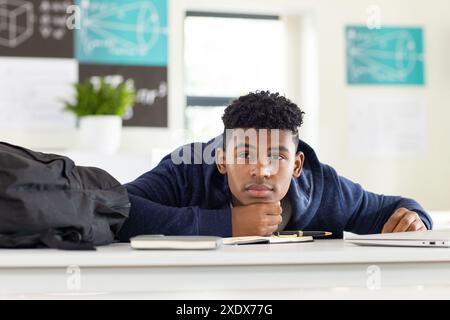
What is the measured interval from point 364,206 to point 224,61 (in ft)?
7.96

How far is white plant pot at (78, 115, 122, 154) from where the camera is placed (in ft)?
11.2

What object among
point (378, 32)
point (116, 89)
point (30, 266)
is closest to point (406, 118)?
point (378, 32)

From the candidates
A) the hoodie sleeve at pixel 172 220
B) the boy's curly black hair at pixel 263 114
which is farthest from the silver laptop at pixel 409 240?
the boy's curly black hair at pixel 263 114

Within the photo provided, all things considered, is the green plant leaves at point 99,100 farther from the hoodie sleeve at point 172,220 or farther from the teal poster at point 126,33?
the hoodie sleeve at point 172,220

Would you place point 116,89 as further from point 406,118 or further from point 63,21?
point 406,118

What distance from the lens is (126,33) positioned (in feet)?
12.5

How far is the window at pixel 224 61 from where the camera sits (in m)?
3.92

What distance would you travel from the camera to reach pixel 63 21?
12.1 ft

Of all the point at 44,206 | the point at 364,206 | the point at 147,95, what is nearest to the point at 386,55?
the point at 147,95

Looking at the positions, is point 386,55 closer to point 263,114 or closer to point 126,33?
point 126,33

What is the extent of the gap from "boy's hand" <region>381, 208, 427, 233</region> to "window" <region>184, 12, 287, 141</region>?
2.37 metres

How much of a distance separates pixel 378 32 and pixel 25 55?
2.04 meters

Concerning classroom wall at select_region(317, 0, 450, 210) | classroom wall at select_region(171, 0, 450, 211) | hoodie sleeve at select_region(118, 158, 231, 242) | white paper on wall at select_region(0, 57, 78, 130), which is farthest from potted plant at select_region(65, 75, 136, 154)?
hoodie sleeve at select_region(118, 158, 231, 242)

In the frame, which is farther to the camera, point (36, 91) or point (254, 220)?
point (36, 91)
